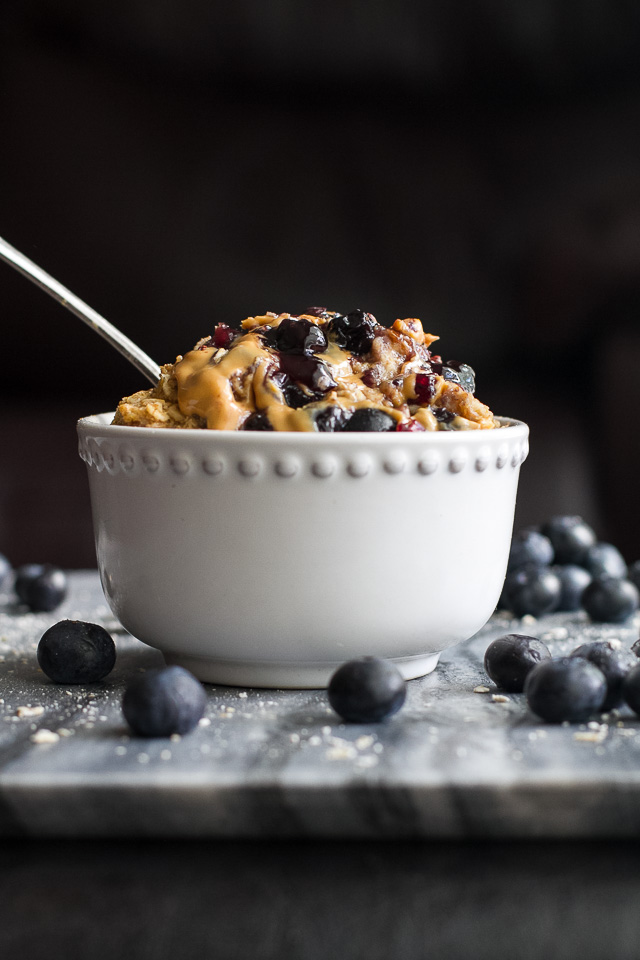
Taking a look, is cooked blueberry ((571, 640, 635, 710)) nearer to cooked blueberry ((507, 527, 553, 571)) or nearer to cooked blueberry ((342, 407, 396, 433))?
cooked blueberry ((342, 407, 396, 433))

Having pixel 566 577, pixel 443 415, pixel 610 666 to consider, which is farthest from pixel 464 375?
pixel 566 577

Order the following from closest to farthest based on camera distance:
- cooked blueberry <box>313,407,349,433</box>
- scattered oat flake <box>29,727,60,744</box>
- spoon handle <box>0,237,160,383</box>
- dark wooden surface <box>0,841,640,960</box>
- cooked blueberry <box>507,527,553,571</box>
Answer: dark wooden surface <box>0,841,640,960</box> → scattered oat flake <box>29,727,60,744</box> → cooked blueberry <box>313,407,349,433</box> → spoon handle <box>0,237,160,383</box> → cooked blueberry <box>507,527,553,571</box>

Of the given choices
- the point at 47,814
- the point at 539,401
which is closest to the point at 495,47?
the point at 539,401

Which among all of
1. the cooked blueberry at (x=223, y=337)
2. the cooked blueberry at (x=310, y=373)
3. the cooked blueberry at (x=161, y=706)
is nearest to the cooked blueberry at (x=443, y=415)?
the cooked blueberry at (x=310, y=373)

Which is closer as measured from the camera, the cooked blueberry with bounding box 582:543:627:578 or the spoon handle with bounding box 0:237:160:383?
the spoon handle with bounding box 0:237:160:383

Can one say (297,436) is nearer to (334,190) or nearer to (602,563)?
(602,563)

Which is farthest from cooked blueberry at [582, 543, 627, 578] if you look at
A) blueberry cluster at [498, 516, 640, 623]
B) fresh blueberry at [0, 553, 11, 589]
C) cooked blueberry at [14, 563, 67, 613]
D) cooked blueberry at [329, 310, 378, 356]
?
fresh blueberry at [0, 553, 11, 589]

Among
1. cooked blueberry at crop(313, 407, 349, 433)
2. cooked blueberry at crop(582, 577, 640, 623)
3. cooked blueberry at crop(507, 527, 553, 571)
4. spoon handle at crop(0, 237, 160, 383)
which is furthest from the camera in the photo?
cooked blueberry at crop(507, 527, 553, 571)
